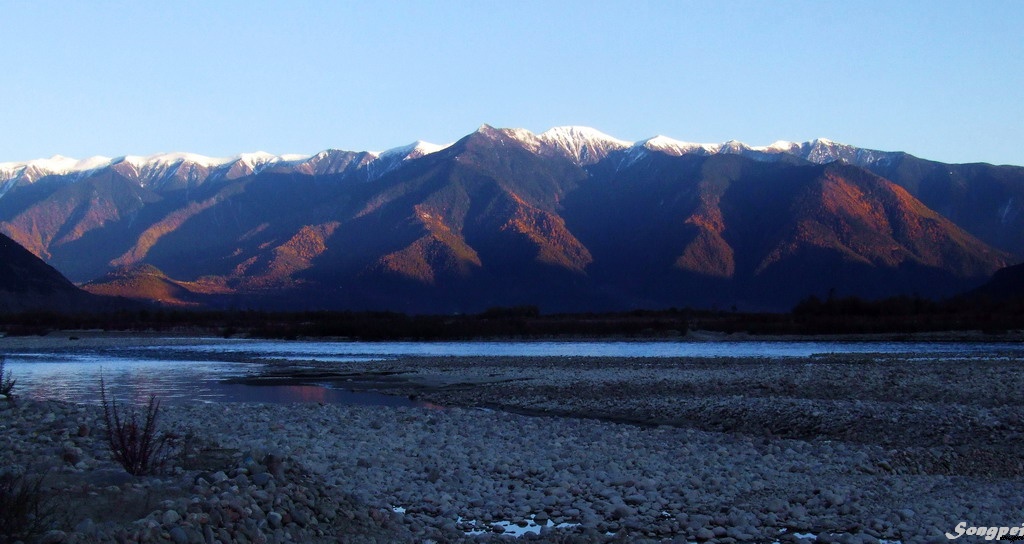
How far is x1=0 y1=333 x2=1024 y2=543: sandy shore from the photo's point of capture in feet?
35.3

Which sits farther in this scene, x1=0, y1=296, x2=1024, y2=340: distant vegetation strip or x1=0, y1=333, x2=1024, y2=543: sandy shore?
x1=0, y1=296, x2=1024, y2=340: distant vegetation strip

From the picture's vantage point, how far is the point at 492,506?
1236 centimetres

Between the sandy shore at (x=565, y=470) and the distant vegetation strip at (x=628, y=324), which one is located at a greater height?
the distant vegetation strip at (x=628, y=324)

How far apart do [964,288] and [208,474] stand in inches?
8208

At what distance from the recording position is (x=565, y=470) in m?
14.3

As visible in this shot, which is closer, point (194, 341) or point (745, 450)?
point (745, 450)

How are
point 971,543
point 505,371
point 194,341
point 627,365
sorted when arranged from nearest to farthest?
point 971,543 → point 505,371 → point 627,365 → point 194,341

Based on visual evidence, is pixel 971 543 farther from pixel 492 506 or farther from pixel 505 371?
pixel 505 371

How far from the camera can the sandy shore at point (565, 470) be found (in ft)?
35.3

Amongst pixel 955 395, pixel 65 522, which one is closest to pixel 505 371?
pixel 955 395

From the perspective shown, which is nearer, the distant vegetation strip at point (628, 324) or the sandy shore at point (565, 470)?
the sandy shore at point (565, 470)

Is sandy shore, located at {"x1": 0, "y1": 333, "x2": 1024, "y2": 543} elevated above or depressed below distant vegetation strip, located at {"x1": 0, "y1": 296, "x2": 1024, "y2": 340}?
below

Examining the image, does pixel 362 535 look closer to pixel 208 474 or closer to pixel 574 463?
pixel 208 474

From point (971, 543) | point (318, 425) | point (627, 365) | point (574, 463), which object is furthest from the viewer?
point (627, 365)
